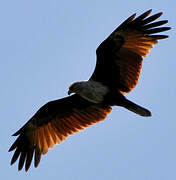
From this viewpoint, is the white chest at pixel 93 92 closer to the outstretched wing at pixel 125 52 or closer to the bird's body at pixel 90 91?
the bird's body at pixel 90 91

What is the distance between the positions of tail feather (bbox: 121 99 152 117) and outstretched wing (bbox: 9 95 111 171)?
39.5 inches

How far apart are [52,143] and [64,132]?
0.40 meters

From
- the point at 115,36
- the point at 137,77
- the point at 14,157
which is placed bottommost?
the point at 14,157

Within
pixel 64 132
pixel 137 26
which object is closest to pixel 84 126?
pixel 64 132

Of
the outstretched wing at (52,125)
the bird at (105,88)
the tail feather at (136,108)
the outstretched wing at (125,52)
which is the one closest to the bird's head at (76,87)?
the bird at (105,88)

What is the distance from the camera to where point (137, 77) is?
12312mm

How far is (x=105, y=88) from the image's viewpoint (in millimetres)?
12258

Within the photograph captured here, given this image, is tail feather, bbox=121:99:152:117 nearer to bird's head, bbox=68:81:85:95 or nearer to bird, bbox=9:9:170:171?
bird, bbox=9:9:170:171

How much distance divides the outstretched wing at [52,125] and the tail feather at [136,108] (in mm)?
1002

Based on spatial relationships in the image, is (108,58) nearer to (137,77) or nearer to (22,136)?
(137,77)

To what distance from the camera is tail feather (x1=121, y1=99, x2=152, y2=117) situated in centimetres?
1158

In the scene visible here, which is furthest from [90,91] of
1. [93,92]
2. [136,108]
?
[136,108]

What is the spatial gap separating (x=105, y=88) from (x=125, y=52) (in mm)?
965

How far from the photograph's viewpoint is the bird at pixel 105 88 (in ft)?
Answer: 39.8
